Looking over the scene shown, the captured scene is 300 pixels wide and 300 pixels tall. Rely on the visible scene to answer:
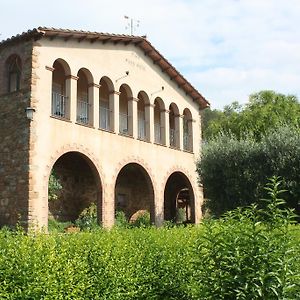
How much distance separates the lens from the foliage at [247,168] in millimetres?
15555

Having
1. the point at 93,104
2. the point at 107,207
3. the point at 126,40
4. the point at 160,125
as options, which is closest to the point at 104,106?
the point at 160,125

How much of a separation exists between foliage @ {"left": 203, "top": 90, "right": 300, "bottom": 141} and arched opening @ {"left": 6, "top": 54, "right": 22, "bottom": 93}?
1524cm

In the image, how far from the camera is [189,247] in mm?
6746

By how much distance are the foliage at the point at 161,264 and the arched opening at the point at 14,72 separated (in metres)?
10.2

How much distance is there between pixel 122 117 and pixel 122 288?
14.9m

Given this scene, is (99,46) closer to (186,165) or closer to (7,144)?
(7,144)

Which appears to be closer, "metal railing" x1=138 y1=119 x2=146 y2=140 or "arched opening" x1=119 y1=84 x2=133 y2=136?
"arched opening" x1=119 y1=84 x2=133 y2=136

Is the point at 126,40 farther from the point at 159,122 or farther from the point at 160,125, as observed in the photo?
the point at 159,122

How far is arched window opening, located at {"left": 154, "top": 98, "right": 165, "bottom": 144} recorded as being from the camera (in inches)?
803

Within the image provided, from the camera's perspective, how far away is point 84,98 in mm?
18906

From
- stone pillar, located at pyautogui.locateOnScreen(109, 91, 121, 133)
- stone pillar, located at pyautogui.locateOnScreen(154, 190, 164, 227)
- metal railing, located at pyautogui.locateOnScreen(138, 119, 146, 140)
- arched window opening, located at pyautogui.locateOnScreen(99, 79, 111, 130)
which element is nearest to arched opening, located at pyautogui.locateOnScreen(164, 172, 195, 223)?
metal railing, located at pyautogui.locateOnScreen(138, 119, 146, 140)

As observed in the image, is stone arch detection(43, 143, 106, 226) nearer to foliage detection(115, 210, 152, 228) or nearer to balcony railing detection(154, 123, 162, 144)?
foliage detection(115, 210, 152, 228)

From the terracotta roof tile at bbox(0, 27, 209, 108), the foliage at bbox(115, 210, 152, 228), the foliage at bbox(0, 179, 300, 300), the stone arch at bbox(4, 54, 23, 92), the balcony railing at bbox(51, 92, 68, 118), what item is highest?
the terracotta roof tile at bbox(0, 27, 209, 108)

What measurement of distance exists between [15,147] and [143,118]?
327 inches
